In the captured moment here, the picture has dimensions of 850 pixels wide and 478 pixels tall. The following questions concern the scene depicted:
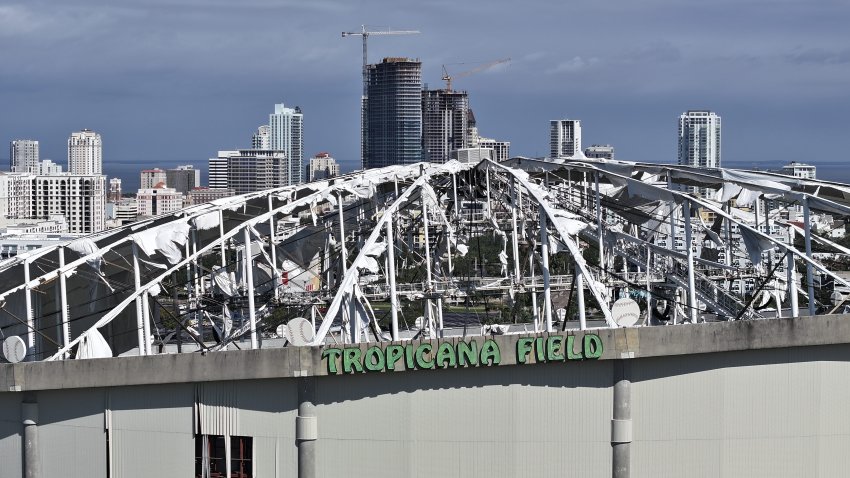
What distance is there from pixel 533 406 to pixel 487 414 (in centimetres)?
142

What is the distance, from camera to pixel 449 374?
1764 inches

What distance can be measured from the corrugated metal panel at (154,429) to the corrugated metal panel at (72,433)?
58cm

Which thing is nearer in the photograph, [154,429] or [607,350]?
[607,350]

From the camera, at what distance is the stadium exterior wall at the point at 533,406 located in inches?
1756

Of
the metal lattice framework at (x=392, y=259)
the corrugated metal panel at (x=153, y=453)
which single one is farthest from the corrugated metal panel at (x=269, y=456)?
the metal lattice framework at (x=392, y=259)

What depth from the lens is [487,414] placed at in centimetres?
4472

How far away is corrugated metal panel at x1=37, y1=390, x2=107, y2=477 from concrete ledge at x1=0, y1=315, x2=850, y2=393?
1.53 m

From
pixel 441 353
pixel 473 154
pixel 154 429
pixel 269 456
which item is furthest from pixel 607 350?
pixel 473 154

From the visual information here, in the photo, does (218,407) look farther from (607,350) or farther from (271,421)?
(607,350)

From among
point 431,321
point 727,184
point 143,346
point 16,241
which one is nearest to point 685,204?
point 727,184

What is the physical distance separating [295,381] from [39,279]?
1090 cm

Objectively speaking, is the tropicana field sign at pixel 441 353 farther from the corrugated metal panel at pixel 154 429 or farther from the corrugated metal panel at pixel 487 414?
the corrugated metal panel at pixel 154 429

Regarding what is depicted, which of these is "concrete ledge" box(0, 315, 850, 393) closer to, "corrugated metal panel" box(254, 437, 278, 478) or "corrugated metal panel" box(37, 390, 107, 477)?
"corrugated metal panel" box(37, 390, 107, 477)

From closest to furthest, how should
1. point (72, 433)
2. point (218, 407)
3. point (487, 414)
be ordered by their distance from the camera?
point (487, 414)
point (218, 407)
point (72, 433)
